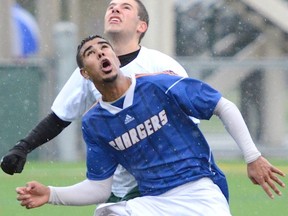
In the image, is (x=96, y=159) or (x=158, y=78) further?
(x=96, y=159)

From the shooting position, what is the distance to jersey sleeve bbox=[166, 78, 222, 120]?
20.9 ft

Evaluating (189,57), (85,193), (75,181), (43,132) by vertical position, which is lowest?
(75,181)

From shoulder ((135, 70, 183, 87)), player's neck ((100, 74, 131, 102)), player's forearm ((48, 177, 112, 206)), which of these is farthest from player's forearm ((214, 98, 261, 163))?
player's forearm ((48, 177, 112, 206))

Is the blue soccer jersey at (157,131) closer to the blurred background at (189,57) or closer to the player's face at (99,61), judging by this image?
the player's face at (99,61)

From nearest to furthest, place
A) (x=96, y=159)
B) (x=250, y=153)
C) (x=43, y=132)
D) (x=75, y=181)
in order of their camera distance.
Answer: (x=250, y=153) < (x=96, y=159) < (x=43, y=132) < (x=75, y=181)

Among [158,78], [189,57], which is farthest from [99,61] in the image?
[189,57]

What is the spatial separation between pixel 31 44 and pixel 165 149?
13252mm

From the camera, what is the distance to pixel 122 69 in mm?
7180

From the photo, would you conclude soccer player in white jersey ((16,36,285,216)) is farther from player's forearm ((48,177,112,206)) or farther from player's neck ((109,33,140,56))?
player's neck ((109,33,140,56))

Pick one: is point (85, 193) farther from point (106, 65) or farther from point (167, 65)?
point (167, 65)

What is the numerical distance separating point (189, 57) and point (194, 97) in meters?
10.3

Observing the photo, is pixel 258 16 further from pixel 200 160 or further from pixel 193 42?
pixel 200 160

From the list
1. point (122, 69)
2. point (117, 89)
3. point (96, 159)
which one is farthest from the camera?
point (122, 69)

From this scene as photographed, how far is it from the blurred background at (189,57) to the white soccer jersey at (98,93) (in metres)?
7.38
